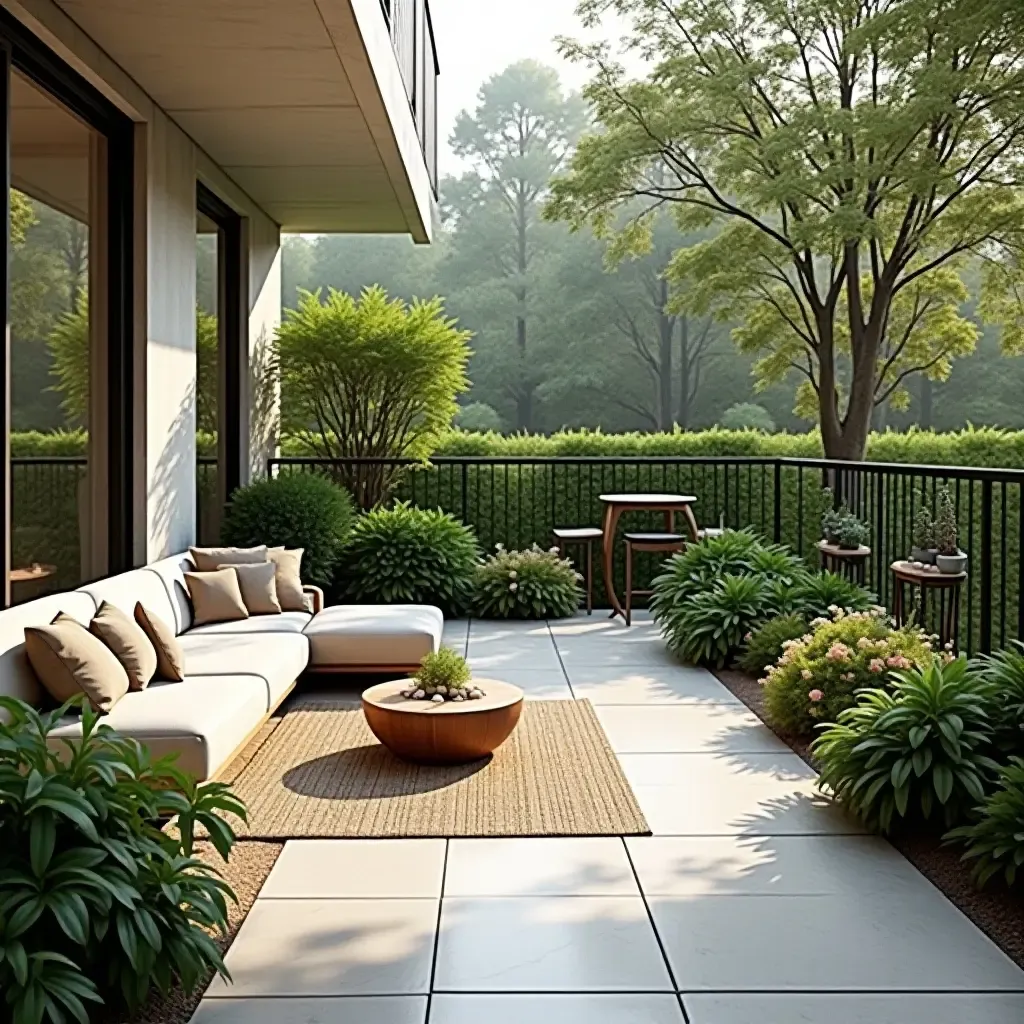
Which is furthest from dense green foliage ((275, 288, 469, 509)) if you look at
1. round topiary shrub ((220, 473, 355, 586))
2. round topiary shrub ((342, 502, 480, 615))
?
round topiary shrub ((220, 473, 355, 586))

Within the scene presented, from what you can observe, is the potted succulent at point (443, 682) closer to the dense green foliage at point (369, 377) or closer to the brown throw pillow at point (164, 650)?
the brown throw pillow at point (164, 650)

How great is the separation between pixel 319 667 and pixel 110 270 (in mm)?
2190

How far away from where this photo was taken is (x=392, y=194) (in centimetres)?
805

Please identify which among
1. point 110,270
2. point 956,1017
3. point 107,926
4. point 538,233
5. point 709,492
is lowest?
point 956,1017

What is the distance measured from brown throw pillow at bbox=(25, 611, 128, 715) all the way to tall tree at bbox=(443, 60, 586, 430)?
23.2 m

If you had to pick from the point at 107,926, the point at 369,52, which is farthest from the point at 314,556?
the point at 107,926

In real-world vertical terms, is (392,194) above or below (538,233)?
below

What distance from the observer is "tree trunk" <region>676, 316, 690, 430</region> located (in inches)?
1056

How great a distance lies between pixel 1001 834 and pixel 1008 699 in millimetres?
774

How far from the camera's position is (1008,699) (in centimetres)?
397

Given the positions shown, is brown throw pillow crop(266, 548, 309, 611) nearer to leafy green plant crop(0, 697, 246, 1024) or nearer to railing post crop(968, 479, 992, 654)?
railing post crop(968, 479, 992, 654)

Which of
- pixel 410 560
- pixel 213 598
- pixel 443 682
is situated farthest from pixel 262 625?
pixel 410 560

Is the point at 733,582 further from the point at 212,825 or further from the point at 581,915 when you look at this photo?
the point at 212,825

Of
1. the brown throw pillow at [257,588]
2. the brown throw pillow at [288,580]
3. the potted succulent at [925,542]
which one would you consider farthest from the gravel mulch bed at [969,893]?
the brown throw pillow at [288,580]
